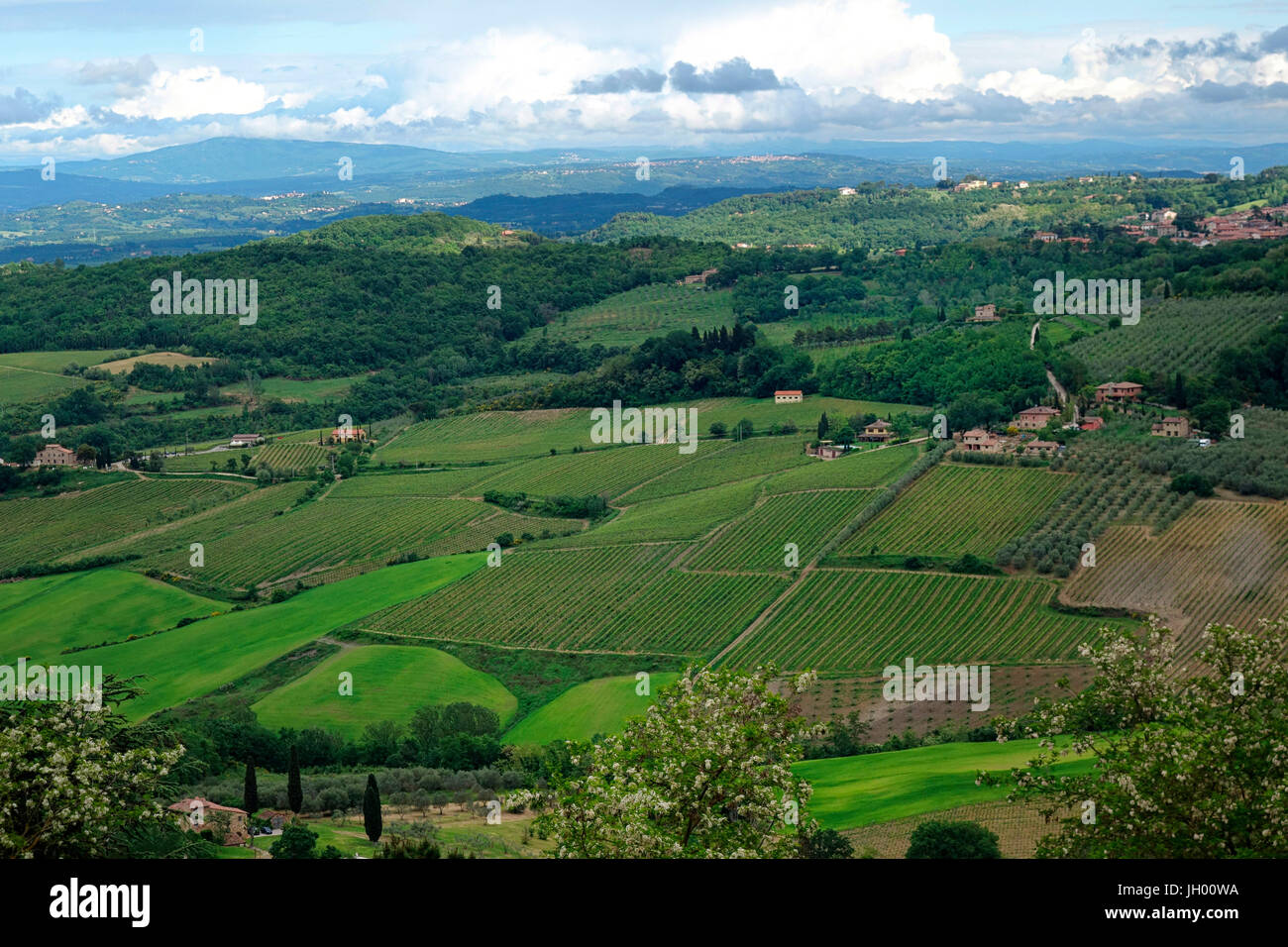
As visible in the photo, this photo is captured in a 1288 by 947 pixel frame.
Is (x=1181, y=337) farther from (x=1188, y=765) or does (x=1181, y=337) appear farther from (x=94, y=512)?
(x=1188, y=765)

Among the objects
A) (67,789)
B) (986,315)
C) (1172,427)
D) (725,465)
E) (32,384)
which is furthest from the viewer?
(986,315)

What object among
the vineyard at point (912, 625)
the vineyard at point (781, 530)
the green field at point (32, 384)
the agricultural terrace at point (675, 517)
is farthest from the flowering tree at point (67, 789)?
the green field at point (32, 384)

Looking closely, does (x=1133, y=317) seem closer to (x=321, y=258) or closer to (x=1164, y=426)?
(x=1164, y=426)

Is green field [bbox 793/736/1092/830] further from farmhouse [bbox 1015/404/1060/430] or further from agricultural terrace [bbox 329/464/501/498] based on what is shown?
agricultural terrace [bbox 329/464/501/498]

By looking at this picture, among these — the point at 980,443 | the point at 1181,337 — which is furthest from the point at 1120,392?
the point at 1181,337

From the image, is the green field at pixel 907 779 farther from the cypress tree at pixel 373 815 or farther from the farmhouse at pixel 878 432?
the farmhouse at pixel 878 432

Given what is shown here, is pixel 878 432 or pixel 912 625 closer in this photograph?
pixel 912 625
